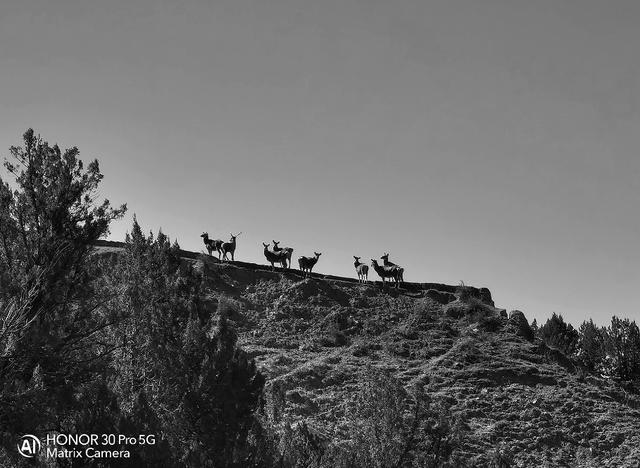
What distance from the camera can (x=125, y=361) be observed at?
22266 mm

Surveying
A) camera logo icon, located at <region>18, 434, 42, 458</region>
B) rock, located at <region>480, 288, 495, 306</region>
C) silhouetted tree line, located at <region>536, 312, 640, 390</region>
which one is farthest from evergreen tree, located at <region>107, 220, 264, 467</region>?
silhouetted tree line, located at <region>536, 312, 640, 390</region>

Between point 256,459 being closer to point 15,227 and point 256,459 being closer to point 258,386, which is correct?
point 258,386

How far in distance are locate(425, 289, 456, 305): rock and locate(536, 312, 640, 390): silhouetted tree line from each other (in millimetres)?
12587

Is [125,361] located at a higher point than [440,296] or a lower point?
lower

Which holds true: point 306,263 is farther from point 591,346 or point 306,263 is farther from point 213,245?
point 591,346

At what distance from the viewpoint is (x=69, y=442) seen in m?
16.5

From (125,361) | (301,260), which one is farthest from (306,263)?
(125,361)

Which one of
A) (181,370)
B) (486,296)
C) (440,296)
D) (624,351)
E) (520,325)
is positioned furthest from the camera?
(624,351)

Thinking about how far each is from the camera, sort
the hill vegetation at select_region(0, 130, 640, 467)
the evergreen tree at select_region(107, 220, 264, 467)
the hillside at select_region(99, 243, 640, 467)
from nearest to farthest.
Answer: the hill vegetation at select_region(0, 130, 640, 467) < the evergreen tree at select_region(107, 220, 264, 467) < the hillside at select_region(99, 243, 640, 467)

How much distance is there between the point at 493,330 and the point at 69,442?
103ft

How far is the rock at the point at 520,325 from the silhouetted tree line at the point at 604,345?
→ 11.5 meters

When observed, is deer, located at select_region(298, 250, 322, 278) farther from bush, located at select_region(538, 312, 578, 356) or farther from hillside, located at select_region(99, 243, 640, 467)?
bush, located at select_region(538, 312, 578, 356)

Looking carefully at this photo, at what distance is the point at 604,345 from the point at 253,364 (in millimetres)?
49039

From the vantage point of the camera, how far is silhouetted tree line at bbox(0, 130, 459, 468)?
16906 mm
